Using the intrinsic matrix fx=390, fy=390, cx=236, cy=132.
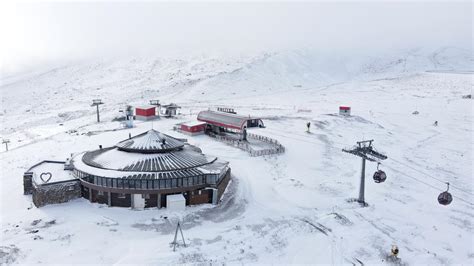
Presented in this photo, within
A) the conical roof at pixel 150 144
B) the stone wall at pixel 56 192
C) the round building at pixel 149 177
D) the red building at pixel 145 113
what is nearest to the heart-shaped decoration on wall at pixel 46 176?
the stone wall at pixel 56 192

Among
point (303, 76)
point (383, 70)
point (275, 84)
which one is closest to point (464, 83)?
point (383, 70)

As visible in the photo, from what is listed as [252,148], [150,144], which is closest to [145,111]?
[252,148]

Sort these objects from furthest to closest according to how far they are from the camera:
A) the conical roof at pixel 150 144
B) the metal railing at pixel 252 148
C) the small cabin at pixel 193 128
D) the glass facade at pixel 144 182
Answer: the small cabin at pixel 193 128
the metal railing at pixel 252 148
the conical roof at pixel 150 144
the glass facade at pixel 144 182

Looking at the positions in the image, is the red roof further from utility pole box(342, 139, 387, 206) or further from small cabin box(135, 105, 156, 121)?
utility pole box(342, 139, 387, 206)

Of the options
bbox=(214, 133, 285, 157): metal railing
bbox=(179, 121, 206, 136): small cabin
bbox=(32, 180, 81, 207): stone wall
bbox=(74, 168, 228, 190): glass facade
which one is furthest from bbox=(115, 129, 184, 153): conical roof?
bbox=(179, 121, 206, 136): small cabin

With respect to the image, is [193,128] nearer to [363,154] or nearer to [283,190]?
[283,190]

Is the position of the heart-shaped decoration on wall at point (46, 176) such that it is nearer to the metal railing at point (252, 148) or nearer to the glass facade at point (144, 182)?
the glass facade at point (144, 182)
